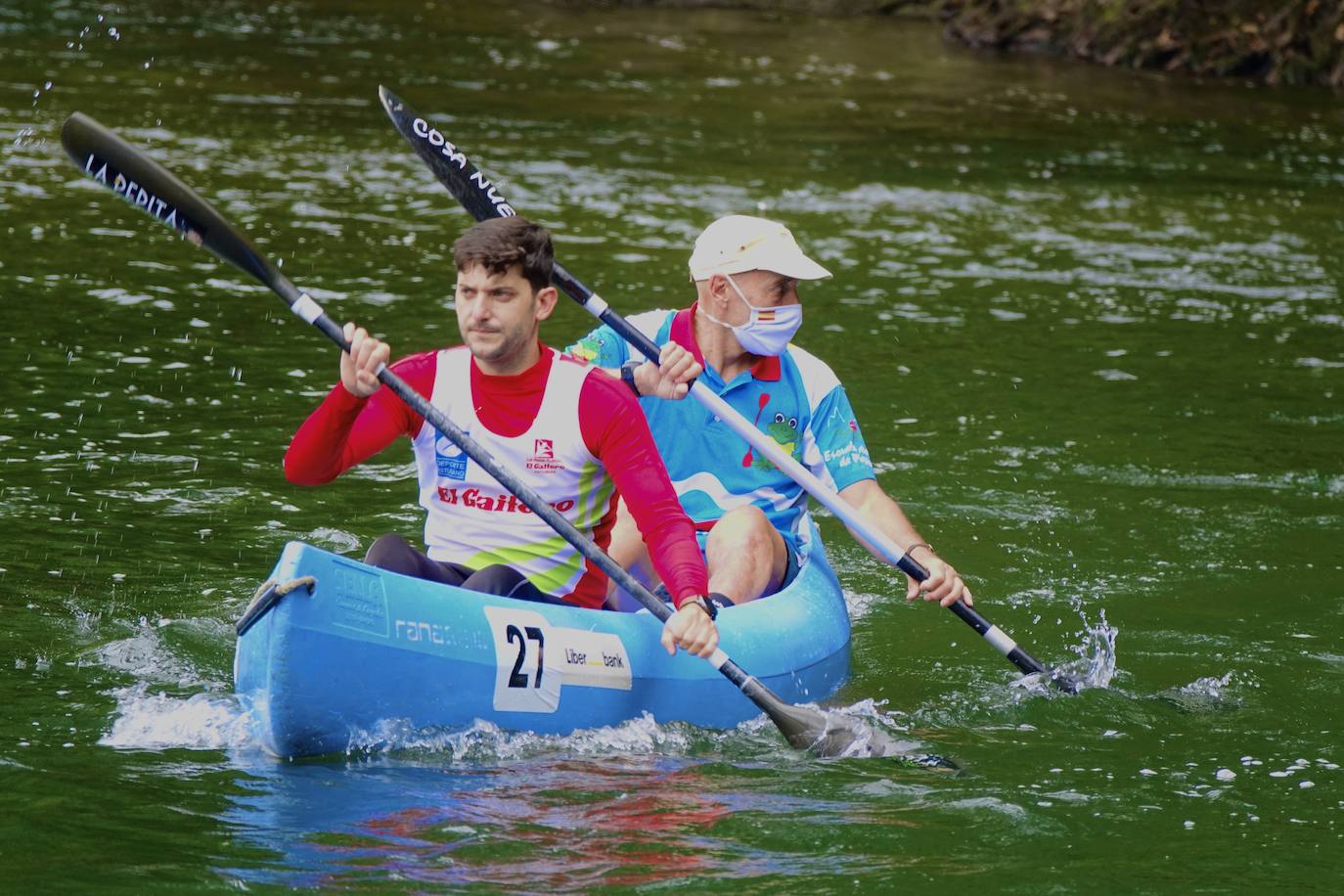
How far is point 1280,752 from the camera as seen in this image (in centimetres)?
526

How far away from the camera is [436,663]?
4.60 metres

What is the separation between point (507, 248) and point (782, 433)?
1.38 meters

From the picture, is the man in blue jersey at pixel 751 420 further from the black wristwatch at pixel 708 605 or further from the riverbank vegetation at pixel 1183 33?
the riverbank vegetation at pixel 1183 33

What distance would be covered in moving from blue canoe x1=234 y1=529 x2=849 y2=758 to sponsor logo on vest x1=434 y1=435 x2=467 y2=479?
0.38 meters

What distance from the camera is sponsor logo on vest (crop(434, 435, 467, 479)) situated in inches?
192

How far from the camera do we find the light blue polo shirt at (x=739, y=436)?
18.7 feet

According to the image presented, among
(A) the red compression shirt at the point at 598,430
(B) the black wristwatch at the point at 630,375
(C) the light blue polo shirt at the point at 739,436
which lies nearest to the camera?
(A) the red compression shirt at the point at 598,430

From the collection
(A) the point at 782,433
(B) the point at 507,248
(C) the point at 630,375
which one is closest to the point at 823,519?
(A) the point at 782,433

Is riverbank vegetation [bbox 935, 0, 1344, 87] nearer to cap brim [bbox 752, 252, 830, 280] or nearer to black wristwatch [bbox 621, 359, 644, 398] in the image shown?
cap brim [bbox 752, 252, 830, 280]

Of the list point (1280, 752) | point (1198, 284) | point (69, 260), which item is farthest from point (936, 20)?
point (1280, 752)

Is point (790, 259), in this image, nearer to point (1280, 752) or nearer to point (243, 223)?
point (1280, 752)

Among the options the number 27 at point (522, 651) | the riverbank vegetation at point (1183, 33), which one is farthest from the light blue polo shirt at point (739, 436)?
the riverbank vegetation at point (1183, 33)

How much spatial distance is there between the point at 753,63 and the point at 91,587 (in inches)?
721

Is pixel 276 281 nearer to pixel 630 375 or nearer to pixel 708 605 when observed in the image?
pixel 630 375
